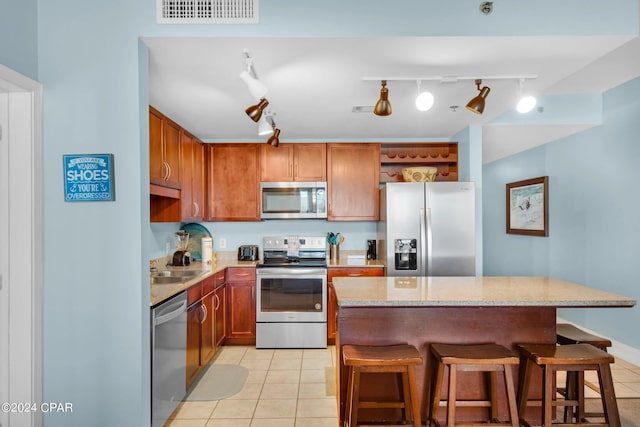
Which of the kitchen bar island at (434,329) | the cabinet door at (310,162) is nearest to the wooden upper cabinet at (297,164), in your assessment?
the cabinet door at (310,162)

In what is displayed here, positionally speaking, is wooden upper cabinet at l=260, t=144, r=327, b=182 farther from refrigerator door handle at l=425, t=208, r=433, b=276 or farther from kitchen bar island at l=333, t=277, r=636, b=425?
kitchen bar island at l=333, t=277, r=636, b=425

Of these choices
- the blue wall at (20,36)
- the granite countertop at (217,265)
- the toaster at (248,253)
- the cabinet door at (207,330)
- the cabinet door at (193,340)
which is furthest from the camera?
the toaster at (248,253)

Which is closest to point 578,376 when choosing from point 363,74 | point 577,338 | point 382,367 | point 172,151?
point 577,338

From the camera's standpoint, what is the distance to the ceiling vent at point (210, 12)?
5.77ft

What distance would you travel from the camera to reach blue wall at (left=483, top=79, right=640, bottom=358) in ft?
10.1

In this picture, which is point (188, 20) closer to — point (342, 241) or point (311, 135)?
point (311, 135)

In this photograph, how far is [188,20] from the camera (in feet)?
5.77

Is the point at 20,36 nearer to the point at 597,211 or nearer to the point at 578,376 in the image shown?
the point at 578,376

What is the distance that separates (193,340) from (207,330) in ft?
1.23

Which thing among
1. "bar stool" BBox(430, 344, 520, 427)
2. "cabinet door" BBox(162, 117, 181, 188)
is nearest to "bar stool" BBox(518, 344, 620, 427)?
"bar stool" BBox(430, 344, 520, 427)

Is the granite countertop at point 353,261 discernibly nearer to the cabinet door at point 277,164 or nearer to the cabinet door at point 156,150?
the cabinet door at point 277,164

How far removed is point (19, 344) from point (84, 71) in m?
1.38

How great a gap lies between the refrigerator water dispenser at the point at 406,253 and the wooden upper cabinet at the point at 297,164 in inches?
46.2

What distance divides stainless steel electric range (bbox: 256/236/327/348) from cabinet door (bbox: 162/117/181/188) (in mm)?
1216
